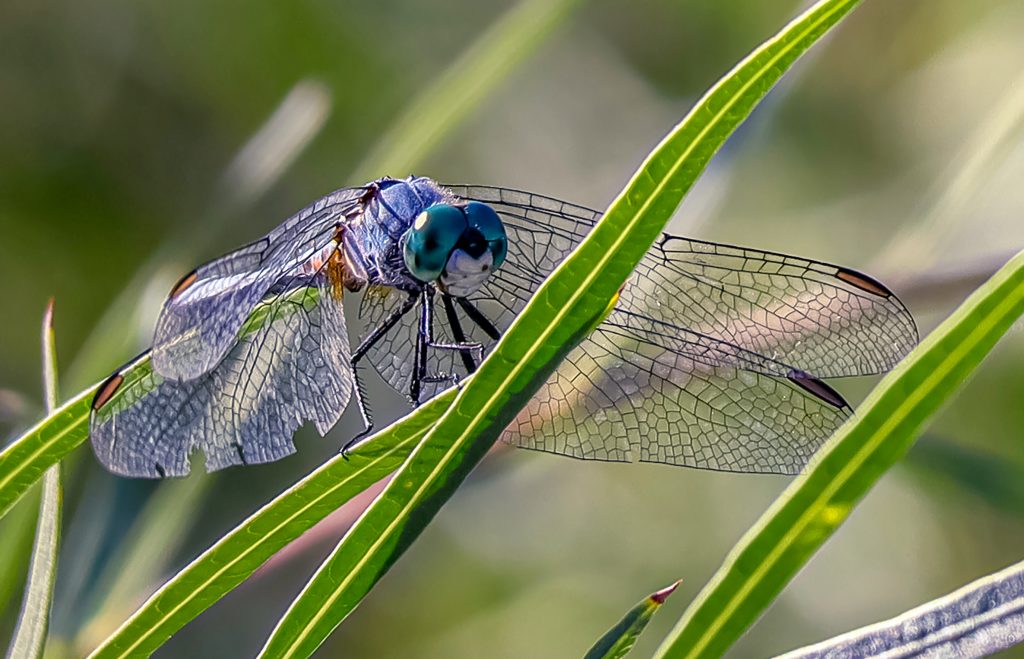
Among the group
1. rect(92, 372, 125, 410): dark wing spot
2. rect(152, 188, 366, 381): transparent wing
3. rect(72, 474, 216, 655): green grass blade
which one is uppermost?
rect(152, 188, 366, 381): transparent wing

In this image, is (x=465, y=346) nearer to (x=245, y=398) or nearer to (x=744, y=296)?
(x=245, y=398)

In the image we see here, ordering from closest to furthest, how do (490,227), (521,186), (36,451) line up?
(36,451) < (490,227) < (521,186)

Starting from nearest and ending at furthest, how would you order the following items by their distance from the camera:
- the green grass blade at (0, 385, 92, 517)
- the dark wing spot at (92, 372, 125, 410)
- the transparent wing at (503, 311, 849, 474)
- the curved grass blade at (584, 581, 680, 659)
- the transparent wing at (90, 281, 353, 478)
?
A: 1. the curved grass blade at (584, 581, 680, 659)
2. the green grass blade at (0, 385, 92, 517)
3. the dark wing spot at (92, 372, 125, 410)
4. the transparent wing at (90, 281, 353, 478)
5. the transparent wing at (503, 311, 849, 474)

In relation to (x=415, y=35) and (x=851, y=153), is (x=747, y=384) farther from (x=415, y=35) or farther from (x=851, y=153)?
(x=415, y=35)

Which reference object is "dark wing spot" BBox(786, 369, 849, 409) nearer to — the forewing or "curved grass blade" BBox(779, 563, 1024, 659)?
the forewing

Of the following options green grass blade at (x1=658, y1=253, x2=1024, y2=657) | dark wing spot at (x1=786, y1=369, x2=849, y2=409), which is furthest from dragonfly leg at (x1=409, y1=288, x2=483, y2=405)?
green grass blade at (x1=658, y1=253, x2=1024, y2=657)

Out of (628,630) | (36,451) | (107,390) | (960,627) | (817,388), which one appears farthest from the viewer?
(817,388)

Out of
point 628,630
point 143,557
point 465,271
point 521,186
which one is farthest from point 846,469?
point 521,186

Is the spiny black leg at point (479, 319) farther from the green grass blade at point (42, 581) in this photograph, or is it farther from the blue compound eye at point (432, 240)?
the green grass blade at point (42, 581)

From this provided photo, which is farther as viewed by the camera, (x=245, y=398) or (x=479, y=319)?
(x=479, y=319)
